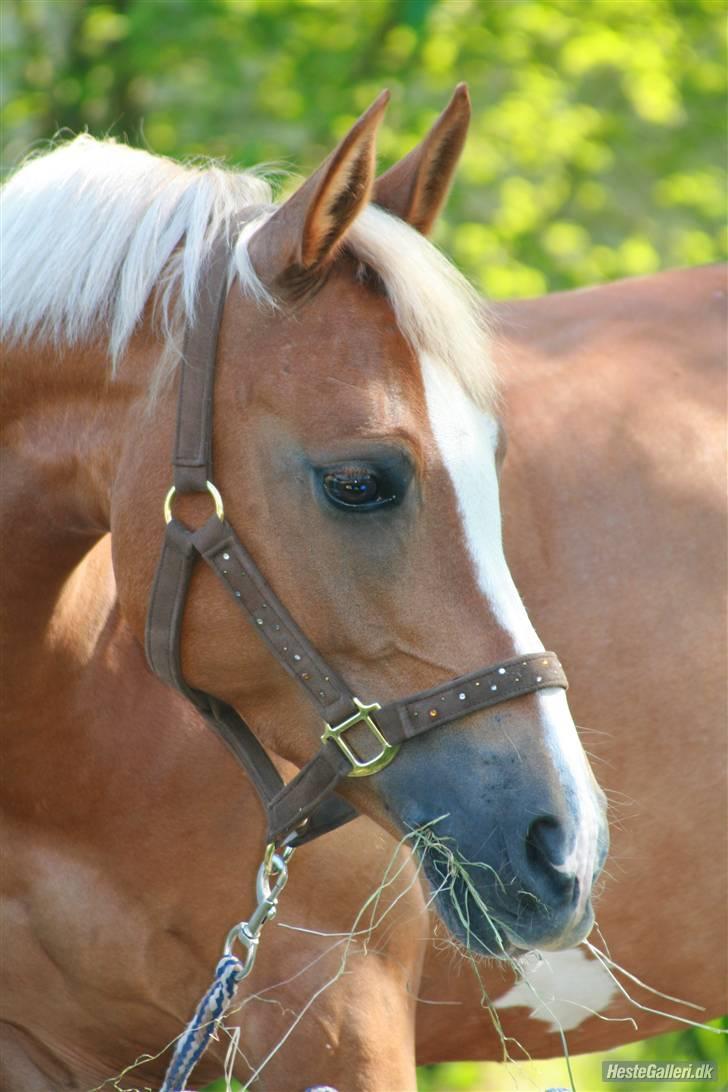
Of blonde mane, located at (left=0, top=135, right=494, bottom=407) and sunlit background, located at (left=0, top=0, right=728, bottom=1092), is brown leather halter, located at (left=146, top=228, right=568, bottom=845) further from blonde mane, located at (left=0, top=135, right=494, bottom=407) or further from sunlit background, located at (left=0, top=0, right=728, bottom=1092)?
sunlit background, located at (left=0, top=0, right=728, bottom=1092)

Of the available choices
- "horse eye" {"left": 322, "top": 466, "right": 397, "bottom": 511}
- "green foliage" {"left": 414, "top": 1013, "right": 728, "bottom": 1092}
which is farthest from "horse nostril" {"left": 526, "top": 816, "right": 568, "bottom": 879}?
"green foliage" {"left": 414, "top": 1013, "right": 728, "bottom": 1092}

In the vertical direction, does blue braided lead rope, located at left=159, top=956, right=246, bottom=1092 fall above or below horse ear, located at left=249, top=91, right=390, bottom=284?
below

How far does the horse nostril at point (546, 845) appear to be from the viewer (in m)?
1.82

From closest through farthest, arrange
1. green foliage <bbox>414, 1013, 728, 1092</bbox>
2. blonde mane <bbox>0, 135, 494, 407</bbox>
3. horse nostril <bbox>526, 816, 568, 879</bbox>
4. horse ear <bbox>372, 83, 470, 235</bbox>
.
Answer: horse nostril <bbox>526, 816, 568, 879</bbox>, blonde mane <bbox>0, 135, 494, 407</bbox>, horse ear <bbox>372, 83, 470, 235</bbox>, green foliage <bbox>414, 1013, 728, 1092</bbox>

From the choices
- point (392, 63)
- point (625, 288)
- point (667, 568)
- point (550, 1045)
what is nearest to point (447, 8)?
point (392, 63)

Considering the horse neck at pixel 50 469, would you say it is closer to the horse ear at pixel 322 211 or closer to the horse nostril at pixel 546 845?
the horse ear at pixel 322 211

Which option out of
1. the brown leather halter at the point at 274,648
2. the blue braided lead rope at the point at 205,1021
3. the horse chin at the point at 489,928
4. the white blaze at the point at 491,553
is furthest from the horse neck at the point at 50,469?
the horse chin at the point at 489,928

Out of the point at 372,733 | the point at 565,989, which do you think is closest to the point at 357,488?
the point at 372,733

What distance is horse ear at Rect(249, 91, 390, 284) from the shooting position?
1.87 m

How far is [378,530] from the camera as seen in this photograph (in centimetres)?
190

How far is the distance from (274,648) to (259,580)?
11 cm

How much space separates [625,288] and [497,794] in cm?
189

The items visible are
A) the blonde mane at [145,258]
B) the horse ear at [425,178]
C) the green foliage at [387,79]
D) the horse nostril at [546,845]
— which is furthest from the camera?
the green foliage at [387,79]

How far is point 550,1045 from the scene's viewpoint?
9.73ft
